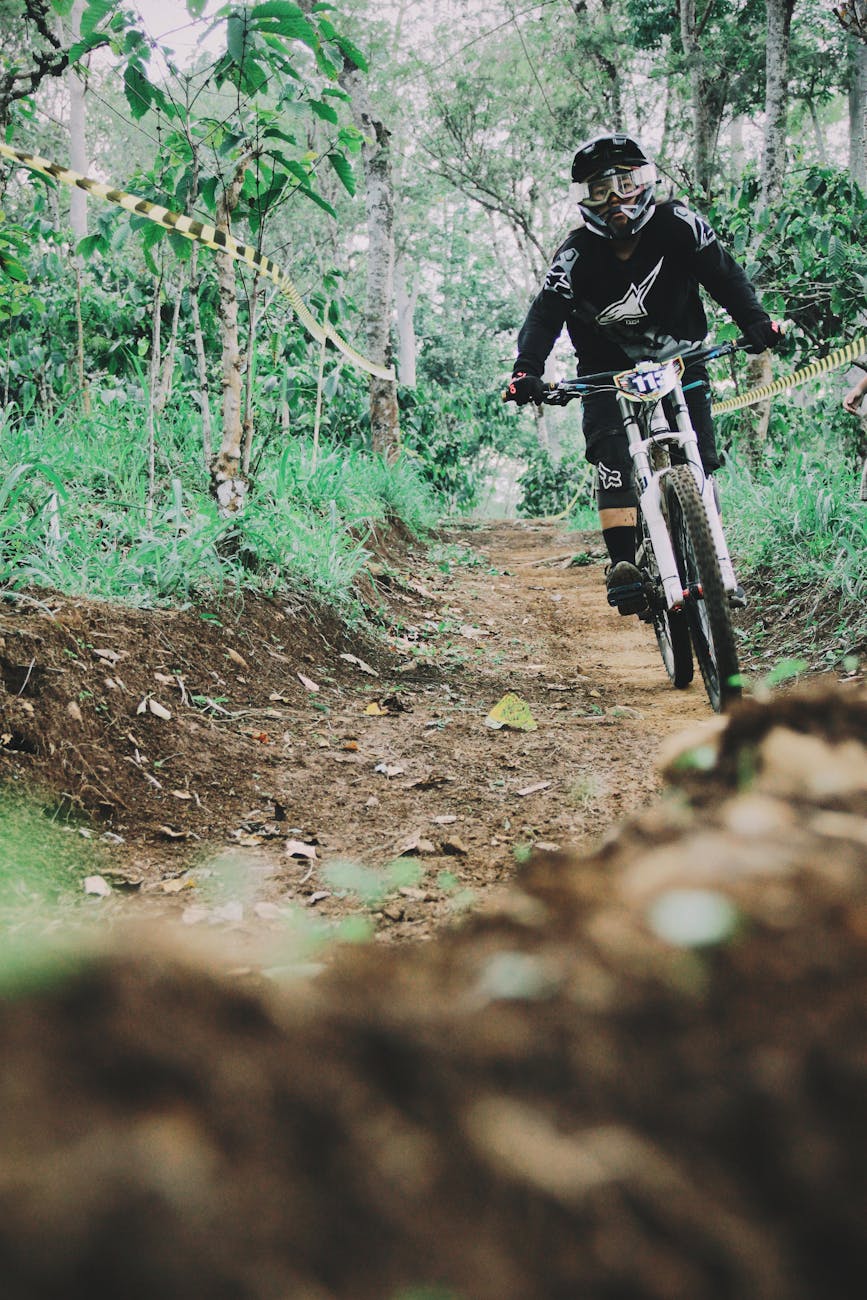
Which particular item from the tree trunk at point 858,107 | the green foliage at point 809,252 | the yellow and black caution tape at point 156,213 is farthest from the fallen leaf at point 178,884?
the tree trunk at point 858,107

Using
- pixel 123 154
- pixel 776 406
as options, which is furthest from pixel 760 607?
pixel 123 154

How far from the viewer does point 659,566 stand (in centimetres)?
317

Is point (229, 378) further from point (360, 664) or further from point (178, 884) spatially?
point (178, 884)

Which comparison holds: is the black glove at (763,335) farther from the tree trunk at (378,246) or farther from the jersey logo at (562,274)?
the tree trunk at (378,246)

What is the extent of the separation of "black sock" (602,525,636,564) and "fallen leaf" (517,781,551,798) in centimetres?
150

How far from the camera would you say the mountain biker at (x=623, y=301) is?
3424mm

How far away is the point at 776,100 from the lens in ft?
25.0

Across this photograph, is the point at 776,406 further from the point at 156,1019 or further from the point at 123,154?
the point at 123,154

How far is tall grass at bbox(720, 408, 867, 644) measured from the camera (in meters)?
3.86

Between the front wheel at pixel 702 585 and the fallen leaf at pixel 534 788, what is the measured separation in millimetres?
558

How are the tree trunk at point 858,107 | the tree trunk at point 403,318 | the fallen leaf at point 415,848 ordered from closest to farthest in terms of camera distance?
1. the fallen leaf at point 415,848
2. the tree trunk at point 858,107
3. the tree trunk at point 403,318

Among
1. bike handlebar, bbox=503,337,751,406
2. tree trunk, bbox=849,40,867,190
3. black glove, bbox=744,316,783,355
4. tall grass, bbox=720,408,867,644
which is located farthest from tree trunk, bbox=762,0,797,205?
tree trunk, bbox=849,40,867,190

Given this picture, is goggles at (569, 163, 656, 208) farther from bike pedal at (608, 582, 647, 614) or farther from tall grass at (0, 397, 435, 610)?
tall grass at (0, 397, 435, 610)

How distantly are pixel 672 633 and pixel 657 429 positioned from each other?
78 centimetres
